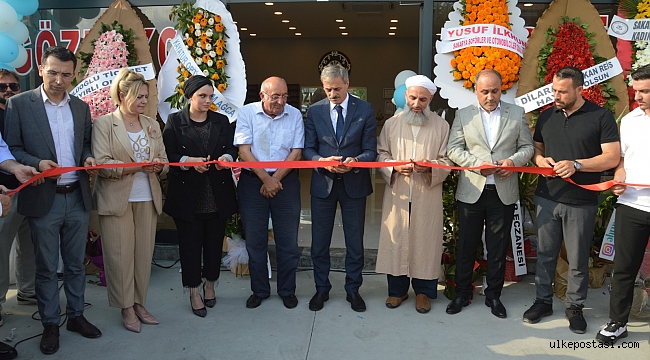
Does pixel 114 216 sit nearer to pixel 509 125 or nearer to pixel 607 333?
pixel 509 125

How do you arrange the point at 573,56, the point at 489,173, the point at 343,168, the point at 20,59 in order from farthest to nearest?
the point at 20,59
the point at 573,56
the point at 343,168
the point at 489,173

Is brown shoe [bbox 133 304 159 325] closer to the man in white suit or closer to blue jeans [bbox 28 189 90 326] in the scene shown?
blue jeans [bbox 28 189 90 326]

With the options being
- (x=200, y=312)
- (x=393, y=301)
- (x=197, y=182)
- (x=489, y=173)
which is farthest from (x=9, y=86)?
(x=489, y=173)

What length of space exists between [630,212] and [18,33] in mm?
5568

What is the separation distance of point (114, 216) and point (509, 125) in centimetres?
305

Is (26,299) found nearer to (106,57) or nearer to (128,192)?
(128,192)

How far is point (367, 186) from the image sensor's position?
4438 mm

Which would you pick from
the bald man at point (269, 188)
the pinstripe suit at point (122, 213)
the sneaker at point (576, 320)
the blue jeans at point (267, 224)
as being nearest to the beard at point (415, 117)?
the bald man at point (269, 188)

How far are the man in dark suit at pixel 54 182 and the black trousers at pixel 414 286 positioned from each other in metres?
2.31

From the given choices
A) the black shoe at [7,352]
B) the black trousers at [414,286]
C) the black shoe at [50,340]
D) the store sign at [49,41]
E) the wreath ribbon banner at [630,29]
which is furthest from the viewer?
the store sign at [49,41]

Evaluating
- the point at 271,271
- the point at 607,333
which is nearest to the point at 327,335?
the point at 271,271

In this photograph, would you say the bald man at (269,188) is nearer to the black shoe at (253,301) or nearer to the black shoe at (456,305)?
the black shoe at (253,301)

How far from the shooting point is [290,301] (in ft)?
14.9

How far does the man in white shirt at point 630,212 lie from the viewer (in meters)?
3.71
